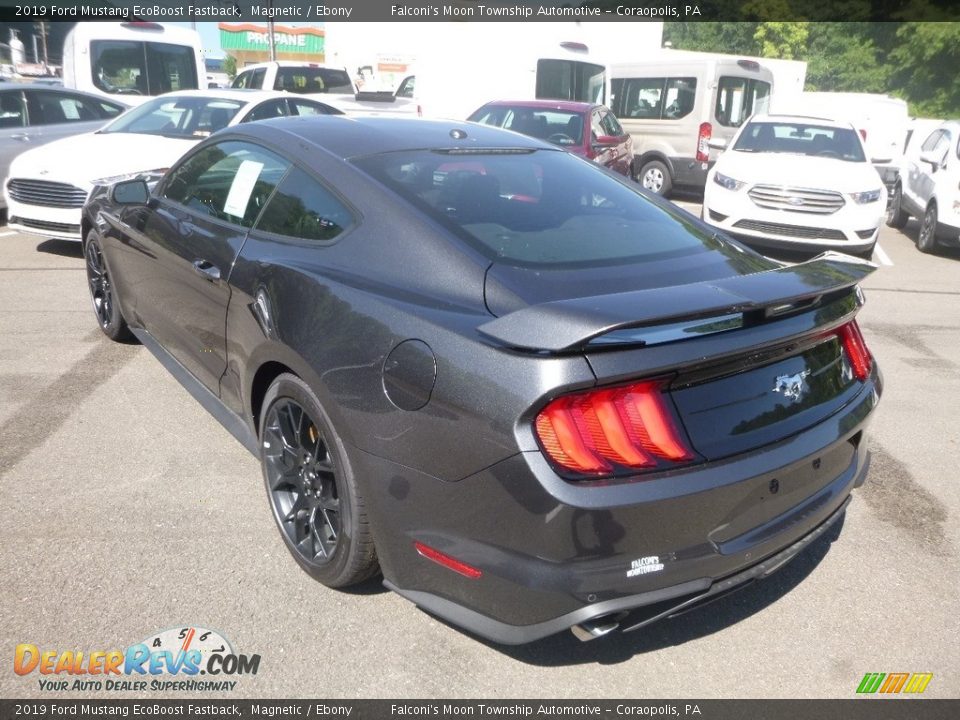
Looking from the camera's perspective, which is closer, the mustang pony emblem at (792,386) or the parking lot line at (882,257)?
the mustang pony emblem at (792,386)

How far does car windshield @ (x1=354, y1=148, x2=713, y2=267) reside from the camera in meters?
2.81

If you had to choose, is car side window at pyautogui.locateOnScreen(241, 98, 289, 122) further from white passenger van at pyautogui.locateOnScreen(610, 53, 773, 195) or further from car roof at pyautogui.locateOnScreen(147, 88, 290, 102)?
white passenger van at pyautogui.locateOnScreen(610, 53, 773, 195)

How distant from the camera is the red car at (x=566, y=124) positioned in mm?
10734

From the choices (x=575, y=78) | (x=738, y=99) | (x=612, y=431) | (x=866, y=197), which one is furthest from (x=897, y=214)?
(x=612, y=431)

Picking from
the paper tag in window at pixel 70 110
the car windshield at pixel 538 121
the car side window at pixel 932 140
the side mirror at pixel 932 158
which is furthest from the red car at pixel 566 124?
the paper tag in window at pixel 70 110

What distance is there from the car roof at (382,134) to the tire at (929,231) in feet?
28.0

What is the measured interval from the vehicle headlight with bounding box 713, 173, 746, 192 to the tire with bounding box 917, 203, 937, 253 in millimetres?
2803

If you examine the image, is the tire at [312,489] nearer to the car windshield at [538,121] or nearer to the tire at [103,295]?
the tire at [103,295]

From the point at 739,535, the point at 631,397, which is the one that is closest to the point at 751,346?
the point at 631,397

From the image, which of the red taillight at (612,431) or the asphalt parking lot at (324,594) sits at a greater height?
the red taillight at (612,431)

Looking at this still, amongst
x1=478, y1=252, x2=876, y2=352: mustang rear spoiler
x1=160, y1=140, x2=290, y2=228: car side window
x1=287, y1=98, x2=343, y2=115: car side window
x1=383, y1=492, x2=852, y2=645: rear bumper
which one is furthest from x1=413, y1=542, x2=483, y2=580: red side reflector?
x1=287, y1=98, x2=343, y2=115: car side window

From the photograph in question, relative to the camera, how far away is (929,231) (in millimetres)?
10688

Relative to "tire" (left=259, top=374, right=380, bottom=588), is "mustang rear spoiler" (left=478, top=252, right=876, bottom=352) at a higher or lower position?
higher

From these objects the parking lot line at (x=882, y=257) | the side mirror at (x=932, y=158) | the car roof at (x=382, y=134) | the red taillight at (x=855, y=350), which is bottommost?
the parking lot line at (x=882, y=257)
